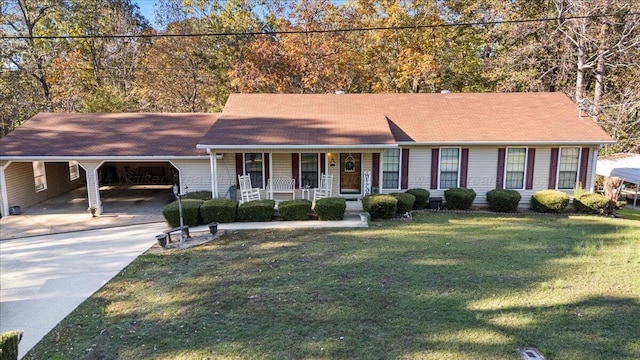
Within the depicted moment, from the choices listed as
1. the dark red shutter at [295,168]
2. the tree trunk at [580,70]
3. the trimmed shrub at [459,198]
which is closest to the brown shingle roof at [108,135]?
the dark red shutter at [295,168]

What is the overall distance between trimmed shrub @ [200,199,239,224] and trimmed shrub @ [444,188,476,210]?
7366mm

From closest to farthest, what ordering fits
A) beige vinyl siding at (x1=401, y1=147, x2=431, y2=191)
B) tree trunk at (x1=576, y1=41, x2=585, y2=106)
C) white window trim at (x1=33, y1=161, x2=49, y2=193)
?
beige vinyl siding at (x1=401, y1=147, x2=431, y2=191)
white window trim at (x1=33, y1=161, x2=49, y2=193)
tree trunk at (x1=576, y1=41, x2=585, y2=106)

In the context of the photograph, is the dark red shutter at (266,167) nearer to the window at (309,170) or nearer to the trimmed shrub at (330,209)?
the window at (309,170)

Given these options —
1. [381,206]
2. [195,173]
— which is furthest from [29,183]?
[381,206]

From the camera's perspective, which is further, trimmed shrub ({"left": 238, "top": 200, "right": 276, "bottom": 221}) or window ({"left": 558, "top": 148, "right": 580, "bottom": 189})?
window ({"left": 558, "top": 148, "right": 580, "bottom": 189})

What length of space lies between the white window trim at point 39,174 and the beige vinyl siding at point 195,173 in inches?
223

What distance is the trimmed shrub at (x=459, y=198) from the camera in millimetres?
13195

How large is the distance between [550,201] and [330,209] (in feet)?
24.9

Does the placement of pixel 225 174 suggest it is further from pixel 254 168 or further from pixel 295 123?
pixel 295 123

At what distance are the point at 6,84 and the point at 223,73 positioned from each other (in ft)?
42.6

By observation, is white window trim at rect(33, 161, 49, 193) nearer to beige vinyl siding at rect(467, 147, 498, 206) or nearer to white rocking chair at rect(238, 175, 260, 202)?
white rocking chair at rect(238, 175, 260, 202)

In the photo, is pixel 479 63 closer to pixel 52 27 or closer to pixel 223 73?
pixel 223 73

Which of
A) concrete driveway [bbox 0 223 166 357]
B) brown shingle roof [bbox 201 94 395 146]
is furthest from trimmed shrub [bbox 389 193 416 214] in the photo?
concrete driveway [bbox 0 223 166 357]

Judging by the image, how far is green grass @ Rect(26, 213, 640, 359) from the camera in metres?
5.02
